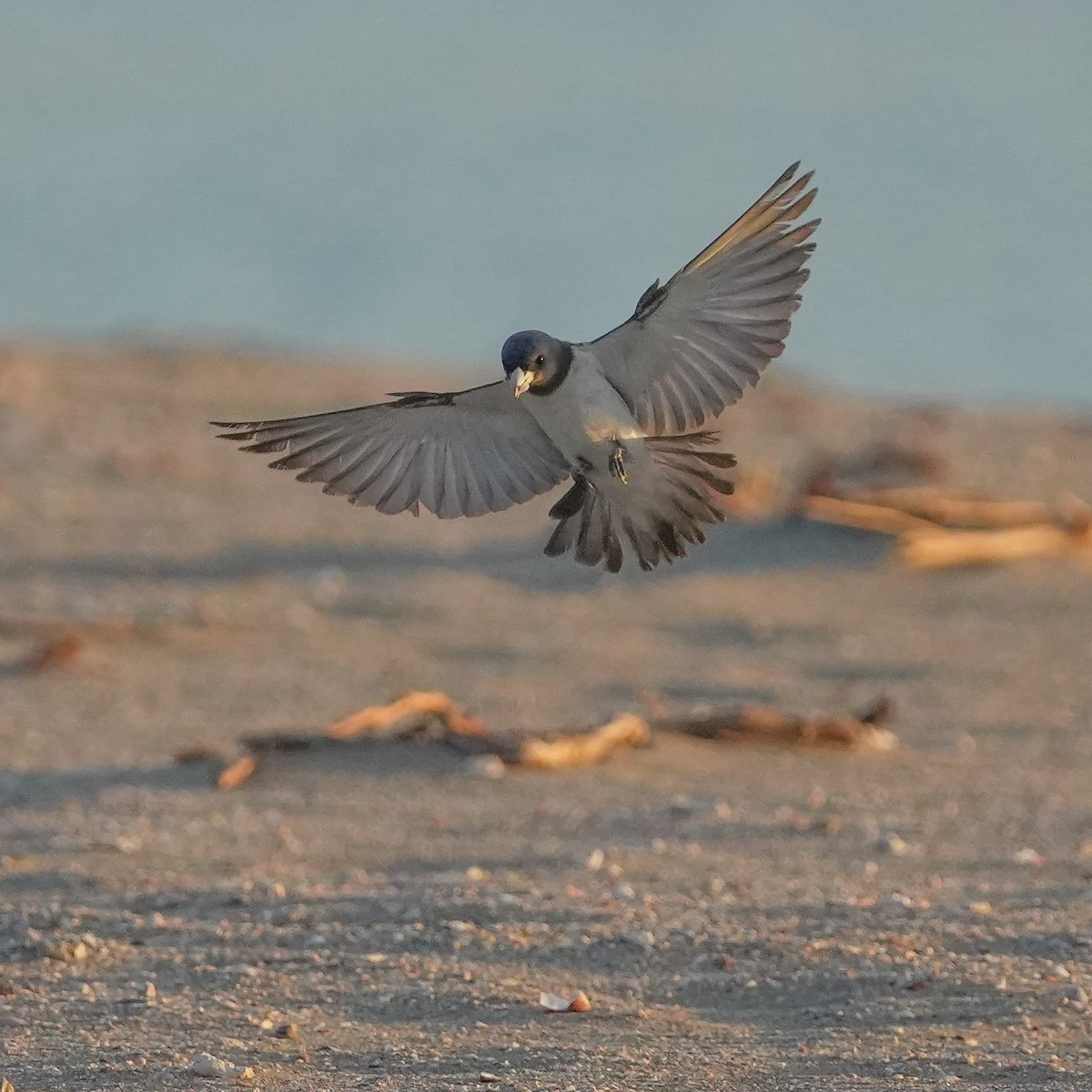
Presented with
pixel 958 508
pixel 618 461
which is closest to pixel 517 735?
pixel 618 461

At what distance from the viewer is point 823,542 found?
10016 mm

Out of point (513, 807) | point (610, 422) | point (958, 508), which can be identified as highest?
point (610, 422)

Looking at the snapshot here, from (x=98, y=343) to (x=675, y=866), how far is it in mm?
11438

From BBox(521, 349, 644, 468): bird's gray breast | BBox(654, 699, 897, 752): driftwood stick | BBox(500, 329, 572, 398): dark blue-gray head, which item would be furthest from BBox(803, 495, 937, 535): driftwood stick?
BBox(500, 329, 572, 398): dark blue-gray head

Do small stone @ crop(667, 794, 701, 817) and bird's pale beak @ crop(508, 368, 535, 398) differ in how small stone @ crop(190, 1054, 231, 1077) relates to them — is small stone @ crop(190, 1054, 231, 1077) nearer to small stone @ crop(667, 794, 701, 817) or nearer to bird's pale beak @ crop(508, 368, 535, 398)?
bird's pale beak @ crop(508, 368, 535, 398)

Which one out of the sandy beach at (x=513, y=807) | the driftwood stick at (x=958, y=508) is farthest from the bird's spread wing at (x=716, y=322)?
the driftwood stick at (x=958, y=508)

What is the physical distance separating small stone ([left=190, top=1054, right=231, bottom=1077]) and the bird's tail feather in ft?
5.40

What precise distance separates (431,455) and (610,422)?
550mm

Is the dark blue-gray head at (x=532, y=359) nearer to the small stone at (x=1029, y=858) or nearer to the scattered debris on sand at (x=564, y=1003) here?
the scattered debris on sand at (x=564, y=1003)

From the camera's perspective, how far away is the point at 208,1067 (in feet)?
13.1

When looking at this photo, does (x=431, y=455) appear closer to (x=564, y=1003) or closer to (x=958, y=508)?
(x=564, y=1003)

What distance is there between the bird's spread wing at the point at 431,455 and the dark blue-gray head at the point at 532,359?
235mm

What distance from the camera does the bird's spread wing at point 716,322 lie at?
15.7 feet

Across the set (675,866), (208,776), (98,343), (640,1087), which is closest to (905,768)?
(675,866)
